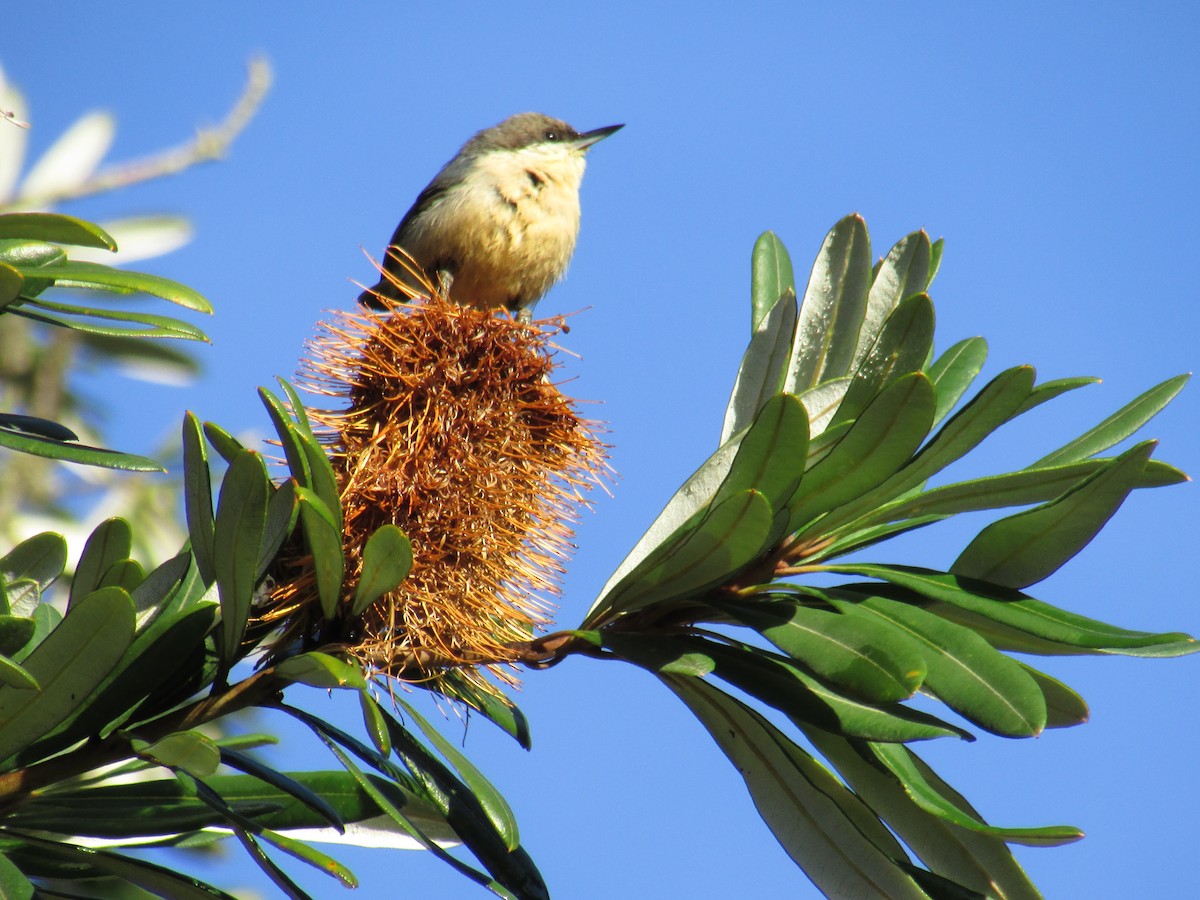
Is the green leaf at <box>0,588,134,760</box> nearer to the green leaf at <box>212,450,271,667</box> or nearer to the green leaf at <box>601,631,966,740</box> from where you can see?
the green leaf at <box>212,450,271,667</box>

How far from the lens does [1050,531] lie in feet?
5.82

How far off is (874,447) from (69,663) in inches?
46.8

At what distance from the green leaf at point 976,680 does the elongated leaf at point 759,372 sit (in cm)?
50

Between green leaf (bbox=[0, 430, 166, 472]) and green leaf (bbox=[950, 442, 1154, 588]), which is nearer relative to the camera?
green leaf (bbox=[950, 442, 1154, 588])

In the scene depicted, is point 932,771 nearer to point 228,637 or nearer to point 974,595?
point 974,595

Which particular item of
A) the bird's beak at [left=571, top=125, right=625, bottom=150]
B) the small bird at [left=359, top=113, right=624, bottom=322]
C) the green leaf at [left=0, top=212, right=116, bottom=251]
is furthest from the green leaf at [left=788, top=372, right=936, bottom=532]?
the bird's beak at [left=571, top=125, right=625, bottom=150]

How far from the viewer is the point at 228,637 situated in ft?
5.97

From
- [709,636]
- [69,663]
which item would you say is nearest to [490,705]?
[709,636]

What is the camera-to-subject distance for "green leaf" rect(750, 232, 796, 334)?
7.47 ft

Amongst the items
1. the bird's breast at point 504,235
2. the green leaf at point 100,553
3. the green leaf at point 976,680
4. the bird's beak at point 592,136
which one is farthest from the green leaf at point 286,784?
the bird's beak at point 592,136

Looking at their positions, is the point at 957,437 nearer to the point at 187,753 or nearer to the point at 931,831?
the point at 931,831

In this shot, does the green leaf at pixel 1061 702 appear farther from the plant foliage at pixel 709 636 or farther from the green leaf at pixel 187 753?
the green leaf at pixel 187 753

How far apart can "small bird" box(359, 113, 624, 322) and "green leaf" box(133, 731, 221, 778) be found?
2.74 meters

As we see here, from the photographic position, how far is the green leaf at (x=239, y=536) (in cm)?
169
